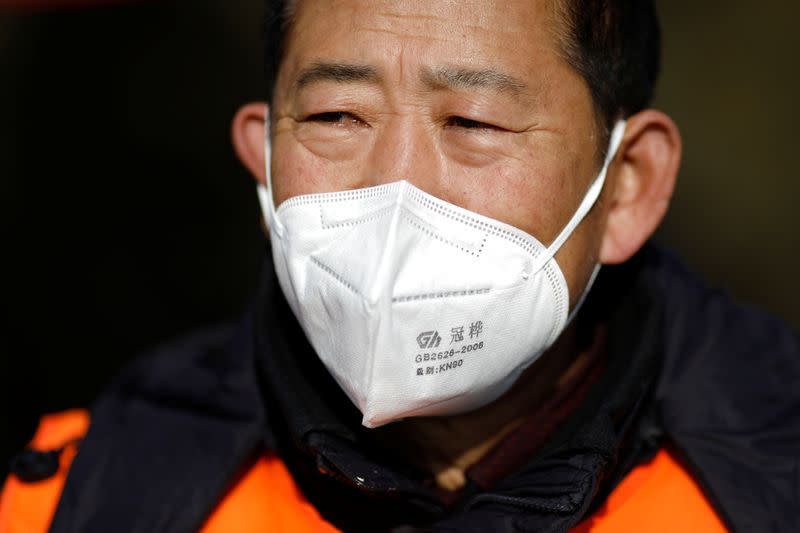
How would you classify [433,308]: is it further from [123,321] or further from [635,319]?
[123,321]

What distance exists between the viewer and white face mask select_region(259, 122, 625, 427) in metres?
1.92

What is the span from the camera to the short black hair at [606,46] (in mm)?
2211

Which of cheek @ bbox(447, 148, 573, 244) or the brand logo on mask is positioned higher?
cheek @ bbox(447, 148, 573, 244)

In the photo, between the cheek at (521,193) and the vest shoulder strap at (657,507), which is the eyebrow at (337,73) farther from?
the vest shoulder strap at (657,507)

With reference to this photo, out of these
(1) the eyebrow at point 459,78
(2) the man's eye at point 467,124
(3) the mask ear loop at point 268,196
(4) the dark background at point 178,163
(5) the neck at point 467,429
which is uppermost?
(1) the eyebrow at point 459,78

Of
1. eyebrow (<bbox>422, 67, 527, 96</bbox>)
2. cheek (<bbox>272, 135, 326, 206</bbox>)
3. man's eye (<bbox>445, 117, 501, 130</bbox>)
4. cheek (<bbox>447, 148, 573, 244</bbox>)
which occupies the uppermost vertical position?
eyebrow (<bbox>422, 67, 527, 96</bbox>)

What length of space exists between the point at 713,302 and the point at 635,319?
10.0 inches

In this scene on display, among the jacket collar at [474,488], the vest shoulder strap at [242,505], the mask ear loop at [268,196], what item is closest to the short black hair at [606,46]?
the mask ear loop at [268,196]

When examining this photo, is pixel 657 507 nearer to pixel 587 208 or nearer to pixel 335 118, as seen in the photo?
pixel 587 208

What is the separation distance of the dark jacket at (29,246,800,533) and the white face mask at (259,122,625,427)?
260 mm

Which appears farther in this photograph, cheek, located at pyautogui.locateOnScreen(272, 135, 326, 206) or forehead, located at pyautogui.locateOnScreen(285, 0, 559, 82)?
cheek, located at pyautogui.locateOnScreen(272, 135, 326, 206)

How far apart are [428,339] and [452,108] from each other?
53 cm

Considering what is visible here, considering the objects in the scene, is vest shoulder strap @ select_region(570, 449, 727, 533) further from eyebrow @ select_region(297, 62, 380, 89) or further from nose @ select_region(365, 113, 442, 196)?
eyebrow @ select_region(297, 62, 380, 89)

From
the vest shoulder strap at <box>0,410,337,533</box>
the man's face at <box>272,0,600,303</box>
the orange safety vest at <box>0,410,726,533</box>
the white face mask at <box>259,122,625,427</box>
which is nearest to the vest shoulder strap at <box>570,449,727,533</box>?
the orange safety vest at <box>0,410,726,533</box>
